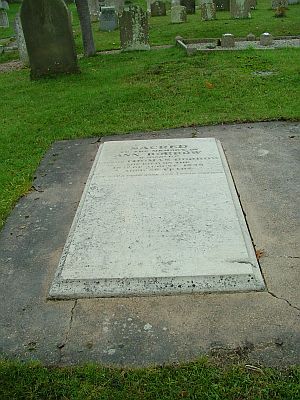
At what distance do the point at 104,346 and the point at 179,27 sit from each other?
15.3m

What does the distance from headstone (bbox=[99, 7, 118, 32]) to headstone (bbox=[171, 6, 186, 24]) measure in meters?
2.19

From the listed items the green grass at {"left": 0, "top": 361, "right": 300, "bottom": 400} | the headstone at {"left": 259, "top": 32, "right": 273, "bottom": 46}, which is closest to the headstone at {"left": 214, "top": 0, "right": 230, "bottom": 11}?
the headstone at {"left": 259, "top": 32, "right": 273, "bottom": 46}

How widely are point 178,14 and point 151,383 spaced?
17.0 meters

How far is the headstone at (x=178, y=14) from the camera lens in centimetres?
1728

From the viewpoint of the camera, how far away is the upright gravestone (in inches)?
343

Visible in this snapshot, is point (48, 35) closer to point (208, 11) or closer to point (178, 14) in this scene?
point (178, 14)

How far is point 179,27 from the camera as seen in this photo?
16.3m

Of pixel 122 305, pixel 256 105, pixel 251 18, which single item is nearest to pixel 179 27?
pixel 251 18

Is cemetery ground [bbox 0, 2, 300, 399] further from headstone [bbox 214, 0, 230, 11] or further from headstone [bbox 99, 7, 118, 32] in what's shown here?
headstone [bbox 214, 0, 230, 11]

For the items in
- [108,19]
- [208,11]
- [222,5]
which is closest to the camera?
[108,19]

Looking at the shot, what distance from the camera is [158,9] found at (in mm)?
20234

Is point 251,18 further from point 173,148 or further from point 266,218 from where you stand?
point 266,218

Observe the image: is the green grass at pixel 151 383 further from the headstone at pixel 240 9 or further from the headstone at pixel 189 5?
the headstone at pixel 189 5

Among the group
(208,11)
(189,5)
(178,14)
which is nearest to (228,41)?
(208,11)
